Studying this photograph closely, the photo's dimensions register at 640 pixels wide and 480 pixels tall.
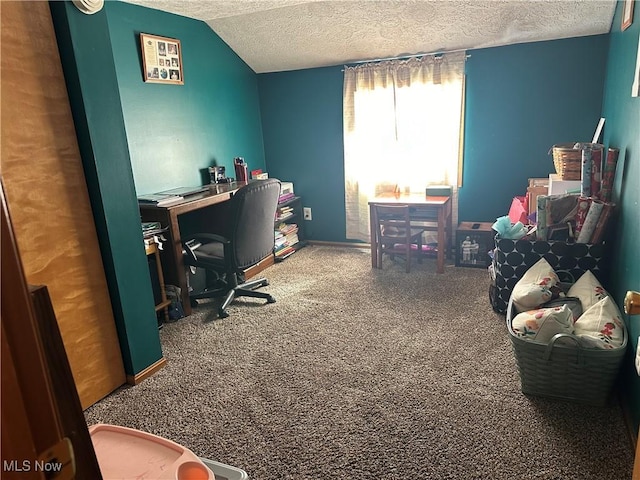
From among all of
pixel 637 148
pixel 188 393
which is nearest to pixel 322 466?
pixel 188 393

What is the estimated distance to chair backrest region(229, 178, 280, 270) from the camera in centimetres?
282

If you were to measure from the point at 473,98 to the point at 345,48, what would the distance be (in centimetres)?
120

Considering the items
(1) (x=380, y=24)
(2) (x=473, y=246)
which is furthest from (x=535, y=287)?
(1) (x=380, y=24)

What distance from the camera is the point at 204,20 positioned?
3.61 metres

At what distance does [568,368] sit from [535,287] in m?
0.48

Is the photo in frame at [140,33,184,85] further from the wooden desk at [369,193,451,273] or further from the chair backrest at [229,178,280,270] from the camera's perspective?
the wooden desk at [369,193,451,273]

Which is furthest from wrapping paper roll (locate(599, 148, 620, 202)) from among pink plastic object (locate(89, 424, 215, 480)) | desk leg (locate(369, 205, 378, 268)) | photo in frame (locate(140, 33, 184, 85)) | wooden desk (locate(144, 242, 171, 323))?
photo in frame (locate(140, 33, 184, 85))

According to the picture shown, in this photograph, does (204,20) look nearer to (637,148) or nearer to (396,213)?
(396,213)

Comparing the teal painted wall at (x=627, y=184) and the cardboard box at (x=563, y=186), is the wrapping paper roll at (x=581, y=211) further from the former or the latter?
the cardboard box at (x=563, y=186)

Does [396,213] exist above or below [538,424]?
above

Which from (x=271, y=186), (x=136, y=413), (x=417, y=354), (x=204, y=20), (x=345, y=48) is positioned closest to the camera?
(x=136, y=413)

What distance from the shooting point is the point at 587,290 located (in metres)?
2.09

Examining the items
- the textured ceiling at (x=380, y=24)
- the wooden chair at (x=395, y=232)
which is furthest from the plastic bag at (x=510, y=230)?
the textured ceiling at (x=380, y=24)

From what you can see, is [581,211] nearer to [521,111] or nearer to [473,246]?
[473,246]
